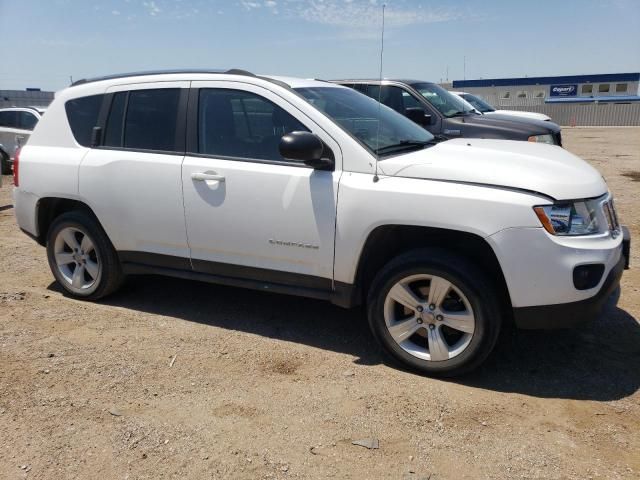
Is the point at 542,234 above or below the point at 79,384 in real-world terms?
above

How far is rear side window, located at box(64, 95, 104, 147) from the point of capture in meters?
4.64

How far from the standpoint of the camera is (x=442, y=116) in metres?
8.49

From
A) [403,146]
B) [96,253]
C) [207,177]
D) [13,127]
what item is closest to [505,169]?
[403,146]

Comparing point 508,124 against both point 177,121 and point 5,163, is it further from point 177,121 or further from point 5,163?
point 5,163

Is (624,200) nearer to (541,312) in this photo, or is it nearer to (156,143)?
(541,312)

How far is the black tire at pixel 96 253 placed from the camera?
4641mm

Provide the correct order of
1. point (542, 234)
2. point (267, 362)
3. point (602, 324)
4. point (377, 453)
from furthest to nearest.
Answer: point (602, 324) → point (267, 362) → point (542, 234) → point (377, 453)

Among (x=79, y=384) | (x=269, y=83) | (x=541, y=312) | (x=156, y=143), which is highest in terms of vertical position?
(x=269, y=83)

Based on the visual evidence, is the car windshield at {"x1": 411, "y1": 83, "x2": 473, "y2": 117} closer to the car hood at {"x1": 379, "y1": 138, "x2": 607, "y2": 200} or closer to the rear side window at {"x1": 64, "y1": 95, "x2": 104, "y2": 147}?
the car hood at {"x1": 379, "y1": 138, "x2": 607, "y2": 200}

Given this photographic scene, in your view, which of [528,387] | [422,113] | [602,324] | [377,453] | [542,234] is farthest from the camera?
[422,113]

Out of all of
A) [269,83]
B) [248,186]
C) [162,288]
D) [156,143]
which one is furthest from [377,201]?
[162,288]

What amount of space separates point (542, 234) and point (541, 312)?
0.47 meters

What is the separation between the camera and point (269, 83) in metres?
3.99

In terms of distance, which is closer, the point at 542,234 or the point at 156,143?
the point at 542,234
